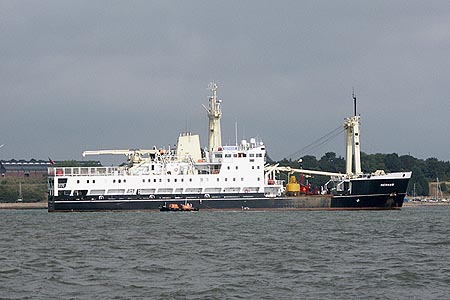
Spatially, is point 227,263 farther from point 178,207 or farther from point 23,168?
point 23,168

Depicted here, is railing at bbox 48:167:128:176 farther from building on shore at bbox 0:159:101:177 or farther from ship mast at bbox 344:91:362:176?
building on shore at bbox 0:159:101:177

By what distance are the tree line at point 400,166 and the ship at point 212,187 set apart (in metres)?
74.0

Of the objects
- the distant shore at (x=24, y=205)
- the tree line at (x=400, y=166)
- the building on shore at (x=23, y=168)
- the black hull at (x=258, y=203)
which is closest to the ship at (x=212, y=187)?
the black hull at (x=258, y=203)

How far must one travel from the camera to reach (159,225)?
4828 cm

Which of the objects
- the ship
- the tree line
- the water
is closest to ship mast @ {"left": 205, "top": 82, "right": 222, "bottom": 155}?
the ship

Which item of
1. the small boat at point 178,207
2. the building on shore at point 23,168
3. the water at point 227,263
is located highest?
the building on shore at point 23,168

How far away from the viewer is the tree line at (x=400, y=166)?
148m

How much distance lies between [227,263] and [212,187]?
4144 cm

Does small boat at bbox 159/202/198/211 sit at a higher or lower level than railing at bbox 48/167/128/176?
A: lower

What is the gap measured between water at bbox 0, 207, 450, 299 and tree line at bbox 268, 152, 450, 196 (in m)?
105

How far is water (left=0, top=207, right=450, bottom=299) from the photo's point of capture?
22.3 meters

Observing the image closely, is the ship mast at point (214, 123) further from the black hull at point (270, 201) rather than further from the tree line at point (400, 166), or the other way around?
the tree line at point (400, 166)

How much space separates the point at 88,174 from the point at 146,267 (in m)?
43.9

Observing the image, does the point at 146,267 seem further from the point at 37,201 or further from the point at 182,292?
the point at 37,201
